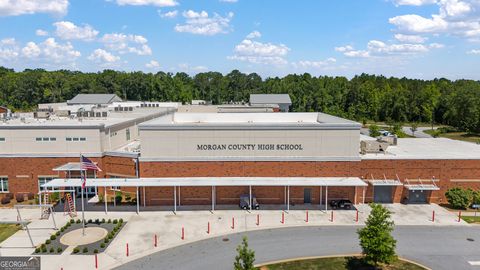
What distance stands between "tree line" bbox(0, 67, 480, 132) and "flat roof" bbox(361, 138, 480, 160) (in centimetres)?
5461

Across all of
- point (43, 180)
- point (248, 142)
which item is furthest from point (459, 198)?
point (43, 180)

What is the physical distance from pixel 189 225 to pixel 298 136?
15119 mm

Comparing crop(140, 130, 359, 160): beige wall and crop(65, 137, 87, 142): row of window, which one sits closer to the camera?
crop(140, 130, 359, 160): beige wall

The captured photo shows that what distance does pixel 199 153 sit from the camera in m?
40.2

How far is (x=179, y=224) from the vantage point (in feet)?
113

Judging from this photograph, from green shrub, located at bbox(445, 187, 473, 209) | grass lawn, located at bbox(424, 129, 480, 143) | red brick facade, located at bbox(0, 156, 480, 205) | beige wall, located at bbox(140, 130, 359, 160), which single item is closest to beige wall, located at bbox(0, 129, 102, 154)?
beige wall, located at bbox(140, 130, 359, 160)

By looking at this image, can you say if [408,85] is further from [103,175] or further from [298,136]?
[103,175]

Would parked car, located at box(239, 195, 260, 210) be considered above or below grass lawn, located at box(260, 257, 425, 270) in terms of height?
above

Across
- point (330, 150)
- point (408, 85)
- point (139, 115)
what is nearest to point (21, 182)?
point (139, 115)

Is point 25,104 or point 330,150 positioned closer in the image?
point 330,150

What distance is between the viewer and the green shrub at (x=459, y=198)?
1523 inches

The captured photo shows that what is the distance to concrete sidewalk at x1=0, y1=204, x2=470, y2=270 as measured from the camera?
92.2ft

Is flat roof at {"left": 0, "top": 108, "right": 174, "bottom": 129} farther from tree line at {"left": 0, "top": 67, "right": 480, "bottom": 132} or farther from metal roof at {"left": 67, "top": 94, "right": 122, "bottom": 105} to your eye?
tree line at {"left": 0, "top": 67, "right": 480, "bottom": 132}

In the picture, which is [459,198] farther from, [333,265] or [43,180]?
[43,180]
